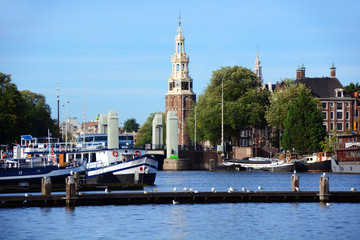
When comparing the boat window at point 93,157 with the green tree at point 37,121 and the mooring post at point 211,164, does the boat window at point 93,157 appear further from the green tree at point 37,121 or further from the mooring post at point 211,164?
the mooring post at point 211,164

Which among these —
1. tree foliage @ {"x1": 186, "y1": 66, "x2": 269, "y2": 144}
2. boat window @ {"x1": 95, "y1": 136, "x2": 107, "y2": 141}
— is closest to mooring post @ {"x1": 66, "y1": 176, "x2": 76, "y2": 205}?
boat window @ {"x1": 95, "y1": 136, "x2": 107, "y2": 141}

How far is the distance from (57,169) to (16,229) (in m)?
31.1

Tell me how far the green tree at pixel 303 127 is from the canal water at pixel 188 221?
7713cm

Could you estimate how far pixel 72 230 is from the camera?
50281mm

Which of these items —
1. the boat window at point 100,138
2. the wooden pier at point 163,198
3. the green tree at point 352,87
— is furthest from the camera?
the green tree at point 352,87

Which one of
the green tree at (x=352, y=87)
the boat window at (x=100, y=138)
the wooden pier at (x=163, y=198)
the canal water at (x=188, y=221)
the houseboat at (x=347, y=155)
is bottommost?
the canal water at (x=188, y=221)

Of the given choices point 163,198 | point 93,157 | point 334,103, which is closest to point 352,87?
point 334,103

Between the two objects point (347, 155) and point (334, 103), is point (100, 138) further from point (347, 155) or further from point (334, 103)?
point (334, 103)

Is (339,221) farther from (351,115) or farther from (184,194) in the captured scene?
(351,115)

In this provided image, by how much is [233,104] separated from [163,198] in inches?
3694

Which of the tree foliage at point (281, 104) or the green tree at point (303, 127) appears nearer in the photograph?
the green tree at point (303, 127)

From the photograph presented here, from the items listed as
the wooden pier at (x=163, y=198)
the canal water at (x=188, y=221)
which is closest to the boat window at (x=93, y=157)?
the wooden pier at (x=163, y=198)

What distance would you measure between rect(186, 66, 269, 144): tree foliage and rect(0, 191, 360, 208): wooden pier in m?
89.9

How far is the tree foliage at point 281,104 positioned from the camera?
490 feet
